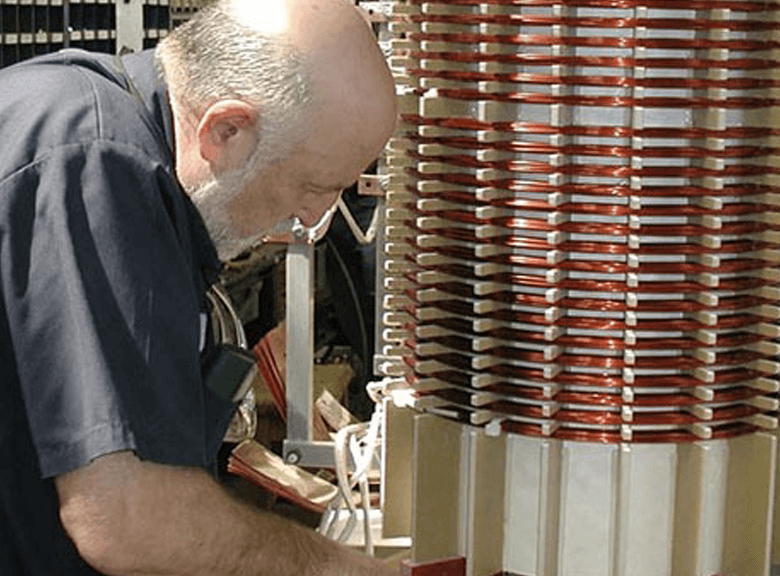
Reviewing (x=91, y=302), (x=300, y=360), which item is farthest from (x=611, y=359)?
(x=300, y=360)

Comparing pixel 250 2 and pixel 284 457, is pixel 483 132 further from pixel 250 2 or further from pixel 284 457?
pixel 284 457

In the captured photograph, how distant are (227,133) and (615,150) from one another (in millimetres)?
418

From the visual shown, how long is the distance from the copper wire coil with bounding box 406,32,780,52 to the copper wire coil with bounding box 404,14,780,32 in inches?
0.5

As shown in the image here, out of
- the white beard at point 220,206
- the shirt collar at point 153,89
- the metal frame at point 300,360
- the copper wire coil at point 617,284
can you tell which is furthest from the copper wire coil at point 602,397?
the metal frame at point 300,360

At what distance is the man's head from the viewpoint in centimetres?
160

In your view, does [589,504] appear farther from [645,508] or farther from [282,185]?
[282,185]

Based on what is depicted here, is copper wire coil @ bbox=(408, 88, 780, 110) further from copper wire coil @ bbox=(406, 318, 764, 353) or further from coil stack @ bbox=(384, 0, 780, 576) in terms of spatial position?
copper wire coil @ bbox=(406, 318, 764, 353)

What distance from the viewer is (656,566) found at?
175cm

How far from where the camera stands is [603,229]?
1676mm

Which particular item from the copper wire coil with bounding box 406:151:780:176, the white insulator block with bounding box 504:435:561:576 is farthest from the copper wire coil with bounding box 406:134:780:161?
the white insulator block with bounding box 504:435:561:576

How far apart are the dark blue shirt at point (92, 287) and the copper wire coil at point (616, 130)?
1.13ft

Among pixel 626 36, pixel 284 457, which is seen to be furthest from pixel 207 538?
pixel 284 457

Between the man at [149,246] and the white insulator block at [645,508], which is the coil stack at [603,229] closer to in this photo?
the white insulator block at [645,508]

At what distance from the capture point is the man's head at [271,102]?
160 centimetres
